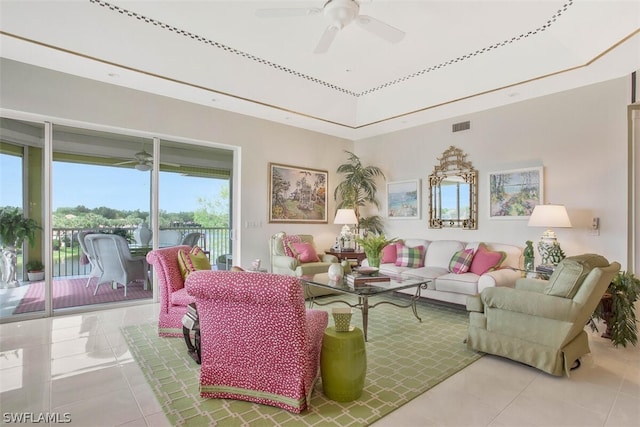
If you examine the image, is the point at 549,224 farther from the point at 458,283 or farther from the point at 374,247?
the point at 374,247

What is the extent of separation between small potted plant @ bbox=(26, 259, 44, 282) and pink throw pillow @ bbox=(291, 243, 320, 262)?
3450 mm

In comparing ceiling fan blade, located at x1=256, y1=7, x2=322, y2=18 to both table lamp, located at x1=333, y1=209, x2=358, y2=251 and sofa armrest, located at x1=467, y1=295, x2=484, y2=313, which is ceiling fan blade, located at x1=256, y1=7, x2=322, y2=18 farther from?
table lamp, located at x1=333, y1=209, x2=358, y2=251

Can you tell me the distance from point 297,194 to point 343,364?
4.49 meters

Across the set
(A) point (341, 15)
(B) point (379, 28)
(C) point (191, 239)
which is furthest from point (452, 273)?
(C) point (191, 239)

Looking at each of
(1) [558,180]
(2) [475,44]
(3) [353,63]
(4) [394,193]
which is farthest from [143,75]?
(1) [558,180]

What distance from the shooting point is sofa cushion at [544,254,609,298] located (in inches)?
100

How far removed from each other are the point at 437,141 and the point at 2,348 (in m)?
6.42

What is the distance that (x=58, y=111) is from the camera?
4133 mm

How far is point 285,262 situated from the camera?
5234 mm

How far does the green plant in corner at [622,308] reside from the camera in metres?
3.16

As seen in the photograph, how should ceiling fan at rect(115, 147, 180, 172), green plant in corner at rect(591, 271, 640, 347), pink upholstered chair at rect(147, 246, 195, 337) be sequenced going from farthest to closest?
ceiling fan at rect(115, 147, 180, 172) < pink upholstered chair at rect(147, 246, 195, 337) < green plant in corner at rect(591, 271, 640, 347)

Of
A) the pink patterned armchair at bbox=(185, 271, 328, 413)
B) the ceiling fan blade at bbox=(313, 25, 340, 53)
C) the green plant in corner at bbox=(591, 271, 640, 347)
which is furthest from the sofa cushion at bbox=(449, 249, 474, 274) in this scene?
the ceiling fan blade at bbox=(313, 25, 340, 53)

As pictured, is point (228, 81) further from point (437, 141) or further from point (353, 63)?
point (437, 141)

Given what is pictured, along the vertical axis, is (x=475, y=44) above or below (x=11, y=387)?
above
